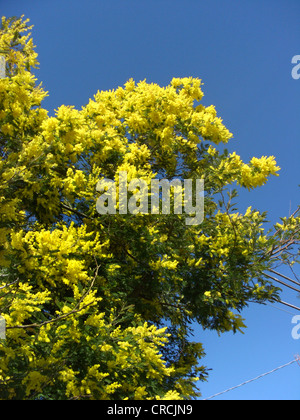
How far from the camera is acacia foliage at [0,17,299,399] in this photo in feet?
12.3

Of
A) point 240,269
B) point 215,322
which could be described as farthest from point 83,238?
point 215,322

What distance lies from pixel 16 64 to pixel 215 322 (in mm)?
5970

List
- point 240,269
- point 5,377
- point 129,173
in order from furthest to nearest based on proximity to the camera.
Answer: point 240,269, point 129,173, point 5,377

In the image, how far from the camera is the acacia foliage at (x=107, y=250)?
148 inches

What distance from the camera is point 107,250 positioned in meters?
5.93

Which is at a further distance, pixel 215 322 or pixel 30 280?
A: pixel 215 322

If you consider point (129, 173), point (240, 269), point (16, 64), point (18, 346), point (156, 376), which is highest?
point (16, 64)
